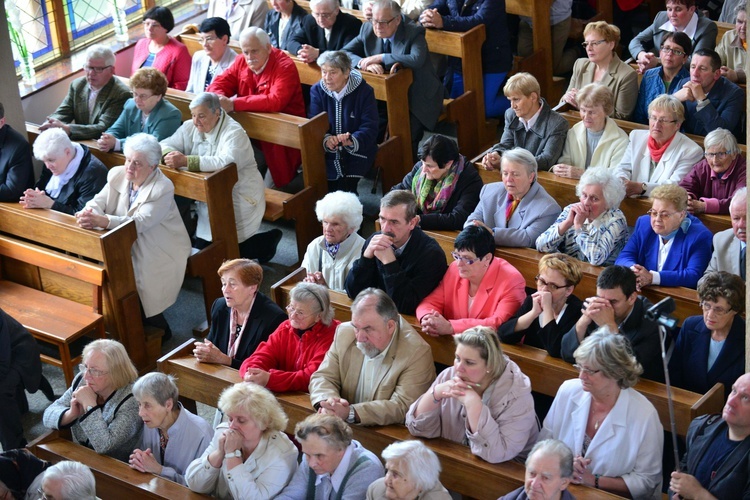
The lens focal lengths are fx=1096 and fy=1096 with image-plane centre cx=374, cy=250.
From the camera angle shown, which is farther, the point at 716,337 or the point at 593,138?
the point at 593,138

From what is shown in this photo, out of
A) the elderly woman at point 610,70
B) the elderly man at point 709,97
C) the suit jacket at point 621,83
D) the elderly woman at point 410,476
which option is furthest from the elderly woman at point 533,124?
the elderly woman at point 410,476

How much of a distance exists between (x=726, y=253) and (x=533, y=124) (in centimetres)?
142

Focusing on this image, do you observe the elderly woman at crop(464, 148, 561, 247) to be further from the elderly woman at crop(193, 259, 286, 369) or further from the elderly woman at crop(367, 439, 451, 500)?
the elderly woman at crop(367, 439, 451, 500)

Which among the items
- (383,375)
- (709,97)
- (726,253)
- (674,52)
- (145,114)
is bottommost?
(383,375)

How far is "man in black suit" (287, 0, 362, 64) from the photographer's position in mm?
7031

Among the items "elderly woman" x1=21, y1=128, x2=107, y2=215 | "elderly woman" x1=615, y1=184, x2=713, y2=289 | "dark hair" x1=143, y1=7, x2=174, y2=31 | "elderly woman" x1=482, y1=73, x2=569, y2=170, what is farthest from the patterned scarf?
"dark hair" x1=143, y1=7, x2=174, y2=31

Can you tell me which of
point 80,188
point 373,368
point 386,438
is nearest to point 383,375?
point 373,368

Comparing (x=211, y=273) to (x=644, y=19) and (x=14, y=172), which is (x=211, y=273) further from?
(x=644, y=19)

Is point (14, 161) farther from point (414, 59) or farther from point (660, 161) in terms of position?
point (660, 161)

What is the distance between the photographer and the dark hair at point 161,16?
717cm

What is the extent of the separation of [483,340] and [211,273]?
252 cm

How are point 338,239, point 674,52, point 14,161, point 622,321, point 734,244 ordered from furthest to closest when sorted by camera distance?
point 674,52
point 14,161
point 338,239
point 734,244
point 622,321

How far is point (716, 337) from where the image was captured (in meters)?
4.18

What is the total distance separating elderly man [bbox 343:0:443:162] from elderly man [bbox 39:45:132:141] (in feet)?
4.88
